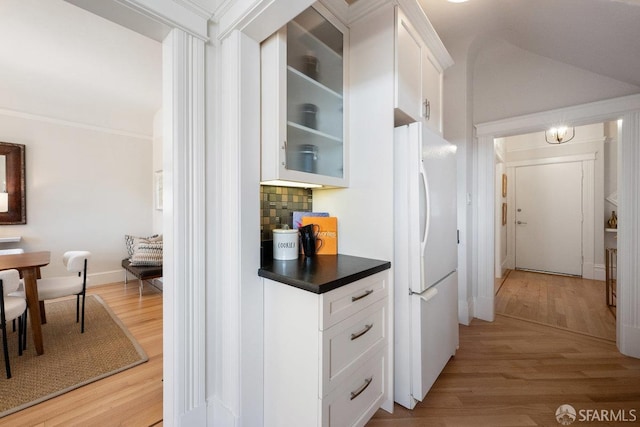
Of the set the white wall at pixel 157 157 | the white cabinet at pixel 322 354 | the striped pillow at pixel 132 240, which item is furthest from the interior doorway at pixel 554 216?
the white wall at pixel 157 157

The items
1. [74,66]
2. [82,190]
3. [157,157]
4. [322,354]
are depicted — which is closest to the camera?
[322,354]

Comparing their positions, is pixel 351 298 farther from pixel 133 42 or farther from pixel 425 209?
pixel 133 42

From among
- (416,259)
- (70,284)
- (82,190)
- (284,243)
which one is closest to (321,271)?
(284,243)

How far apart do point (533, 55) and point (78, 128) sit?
19.3 ft

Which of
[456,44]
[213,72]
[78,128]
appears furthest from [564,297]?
[78,128]

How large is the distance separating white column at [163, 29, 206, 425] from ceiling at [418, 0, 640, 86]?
202cm

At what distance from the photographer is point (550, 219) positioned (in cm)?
483

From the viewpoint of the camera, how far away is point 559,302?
336 centimetres

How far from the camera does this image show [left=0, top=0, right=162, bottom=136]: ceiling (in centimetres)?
→ 208

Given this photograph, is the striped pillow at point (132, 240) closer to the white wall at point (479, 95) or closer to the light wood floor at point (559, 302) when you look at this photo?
the white wall at point (479, 95)

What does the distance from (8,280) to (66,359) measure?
2.48 ft

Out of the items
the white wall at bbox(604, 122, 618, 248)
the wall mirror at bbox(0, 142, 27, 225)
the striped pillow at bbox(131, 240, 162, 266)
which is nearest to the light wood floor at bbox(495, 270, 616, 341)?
the white wall at bbox(604, 122, 618, 248)

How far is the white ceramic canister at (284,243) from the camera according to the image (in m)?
1.54

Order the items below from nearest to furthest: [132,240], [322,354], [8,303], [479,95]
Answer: [322,354], [8,303], [479,95], [132,240]
